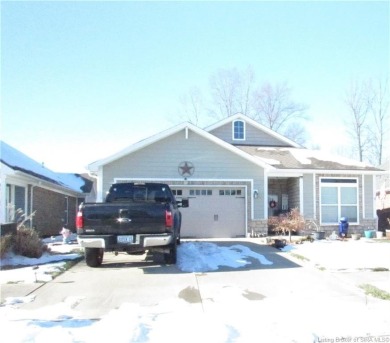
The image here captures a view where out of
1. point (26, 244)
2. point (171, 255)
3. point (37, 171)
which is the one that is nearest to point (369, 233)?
point (171, 255)

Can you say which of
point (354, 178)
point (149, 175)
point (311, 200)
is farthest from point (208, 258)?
point (354, 178)

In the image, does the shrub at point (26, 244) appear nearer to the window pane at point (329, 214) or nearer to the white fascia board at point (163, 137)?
the white fascia board at point (163, 137)

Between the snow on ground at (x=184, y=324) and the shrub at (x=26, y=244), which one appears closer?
the snow on ground at (x=184, y=324)

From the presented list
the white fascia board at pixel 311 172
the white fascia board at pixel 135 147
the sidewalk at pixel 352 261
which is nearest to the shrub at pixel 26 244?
the white fascia board at pixel 135 147

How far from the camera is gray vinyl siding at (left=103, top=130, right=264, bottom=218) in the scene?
16.5 meters

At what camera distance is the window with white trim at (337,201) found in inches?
701

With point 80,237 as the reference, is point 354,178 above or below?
above

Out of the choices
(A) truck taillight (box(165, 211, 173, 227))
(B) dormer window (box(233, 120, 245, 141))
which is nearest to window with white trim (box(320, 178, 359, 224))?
(B) dormer window (box(233, 120, 245, 141))

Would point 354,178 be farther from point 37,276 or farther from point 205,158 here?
point 37,276

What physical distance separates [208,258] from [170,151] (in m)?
7.12

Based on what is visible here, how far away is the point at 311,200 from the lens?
57.8 ft

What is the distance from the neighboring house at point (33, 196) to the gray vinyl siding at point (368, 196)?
45.7ft

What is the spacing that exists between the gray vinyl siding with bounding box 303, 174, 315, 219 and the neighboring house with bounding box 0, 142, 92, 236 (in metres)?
11.2

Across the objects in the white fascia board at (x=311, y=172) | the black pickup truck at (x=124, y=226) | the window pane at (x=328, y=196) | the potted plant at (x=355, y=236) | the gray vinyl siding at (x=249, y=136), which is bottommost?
the potted plant at (x=355, y=236)
